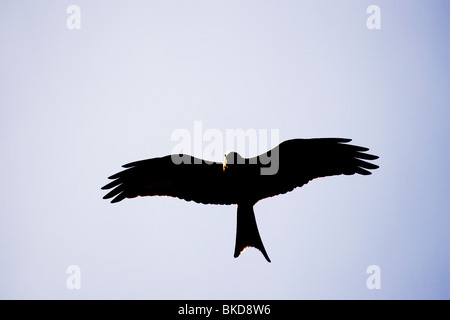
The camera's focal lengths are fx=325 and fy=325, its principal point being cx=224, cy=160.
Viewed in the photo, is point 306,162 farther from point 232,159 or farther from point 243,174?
point 232,159

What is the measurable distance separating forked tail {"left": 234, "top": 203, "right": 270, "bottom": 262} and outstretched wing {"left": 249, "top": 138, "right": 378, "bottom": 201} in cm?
35

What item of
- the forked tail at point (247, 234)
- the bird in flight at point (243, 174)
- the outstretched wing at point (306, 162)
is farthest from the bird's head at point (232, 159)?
the forked tail at point (247, 234)

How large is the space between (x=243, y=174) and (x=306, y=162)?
0.99m

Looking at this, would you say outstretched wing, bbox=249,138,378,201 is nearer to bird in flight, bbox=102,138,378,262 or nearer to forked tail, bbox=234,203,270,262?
bird in flight, bbox=102,138,378,262

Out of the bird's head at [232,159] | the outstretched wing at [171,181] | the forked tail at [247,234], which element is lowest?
the forked tail at [247,234]

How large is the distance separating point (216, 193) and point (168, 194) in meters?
0.79

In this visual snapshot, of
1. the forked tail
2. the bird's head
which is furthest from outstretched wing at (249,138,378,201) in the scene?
the forked tail

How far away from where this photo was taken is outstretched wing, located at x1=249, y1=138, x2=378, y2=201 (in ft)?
15.8

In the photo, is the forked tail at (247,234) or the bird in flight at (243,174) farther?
the bird in flight at (243,174)

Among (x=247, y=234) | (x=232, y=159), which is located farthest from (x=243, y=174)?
(x=247, y=234)

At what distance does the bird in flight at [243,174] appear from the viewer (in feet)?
15.8

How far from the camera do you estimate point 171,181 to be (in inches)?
211

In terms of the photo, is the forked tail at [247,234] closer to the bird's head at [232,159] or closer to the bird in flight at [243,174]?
the bird in flight at [243,174]
